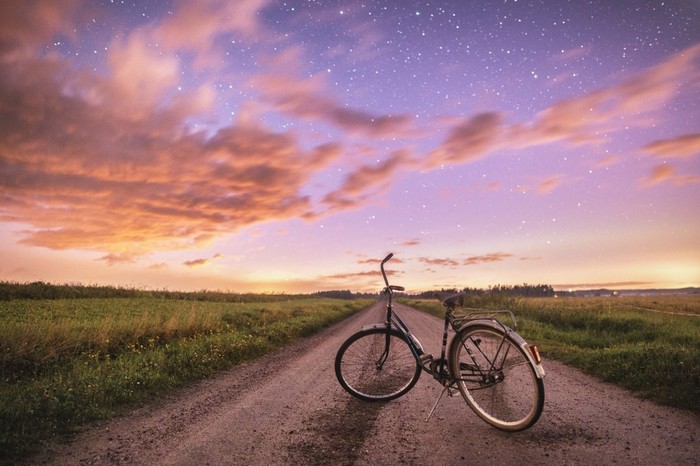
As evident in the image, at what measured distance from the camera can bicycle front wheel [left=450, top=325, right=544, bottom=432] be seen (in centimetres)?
436

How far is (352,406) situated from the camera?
5.56 meters

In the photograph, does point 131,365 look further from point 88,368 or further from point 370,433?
point 370,433

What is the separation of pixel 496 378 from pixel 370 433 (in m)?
1.77

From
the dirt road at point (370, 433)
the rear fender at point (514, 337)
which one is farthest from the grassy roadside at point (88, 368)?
the rear fender at point (514, 337)

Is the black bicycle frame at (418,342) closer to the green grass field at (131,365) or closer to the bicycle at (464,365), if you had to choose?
the bicycle at (464,365)

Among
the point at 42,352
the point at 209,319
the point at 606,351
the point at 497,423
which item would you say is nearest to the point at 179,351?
the point at 42,352

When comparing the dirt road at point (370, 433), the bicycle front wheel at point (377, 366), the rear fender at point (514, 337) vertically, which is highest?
the rear fender at point (514, 337)

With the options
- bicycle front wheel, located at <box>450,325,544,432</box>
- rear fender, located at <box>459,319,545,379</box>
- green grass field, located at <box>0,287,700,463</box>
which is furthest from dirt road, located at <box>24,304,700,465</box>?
rear fender, located at <box>459,319,545,379</box>

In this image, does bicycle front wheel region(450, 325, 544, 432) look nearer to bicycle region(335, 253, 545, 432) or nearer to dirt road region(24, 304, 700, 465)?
bicycle region(335, 253, 545, 432)

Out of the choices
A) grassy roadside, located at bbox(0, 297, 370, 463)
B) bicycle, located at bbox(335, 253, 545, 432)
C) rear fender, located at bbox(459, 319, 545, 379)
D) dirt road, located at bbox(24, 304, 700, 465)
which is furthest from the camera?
grassy roadside, located at bbox(0, 297, 370, 463)

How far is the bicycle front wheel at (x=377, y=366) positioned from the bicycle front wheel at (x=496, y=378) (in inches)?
35.4

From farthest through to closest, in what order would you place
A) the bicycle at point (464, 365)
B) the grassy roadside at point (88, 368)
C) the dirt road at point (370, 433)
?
the grassy roadside at point (88, 368) → the bicycle at point (464, 365) → the dirt road at point (370, 433)

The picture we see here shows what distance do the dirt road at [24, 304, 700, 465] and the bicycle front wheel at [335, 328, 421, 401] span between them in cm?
25

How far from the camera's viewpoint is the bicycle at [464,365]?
176 inches
